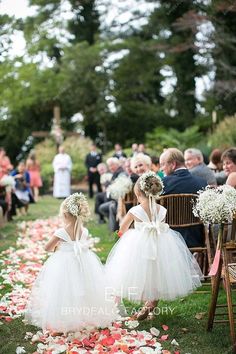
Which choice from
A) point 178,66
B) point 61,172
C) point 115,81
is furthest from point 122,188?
point 115,81

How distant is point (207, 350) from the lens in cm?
397

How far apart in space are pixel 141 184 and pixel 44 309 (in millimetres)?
1363

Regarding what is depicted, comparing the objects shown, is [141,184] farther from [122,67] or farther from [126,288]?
[122,67]

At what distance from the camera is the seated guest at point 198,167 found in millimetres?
7004

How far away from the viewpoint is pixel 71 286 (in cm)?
422

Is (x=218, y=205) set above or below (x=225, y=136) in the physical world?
below

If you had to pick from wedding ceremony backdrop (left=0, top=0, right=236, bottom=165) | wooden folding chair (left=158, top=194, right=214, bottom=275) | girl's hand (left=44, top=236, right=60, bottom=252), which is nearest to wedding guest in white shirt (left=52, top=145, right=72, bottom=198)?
wedding ceremony backdrop (left=0, top=0, right=236, bottom=165)

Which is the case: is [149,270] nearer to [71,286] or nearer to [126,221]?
[126,221]

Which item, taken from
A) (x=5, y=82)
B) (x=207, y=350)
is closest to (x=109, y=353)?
(x=207, y=350)

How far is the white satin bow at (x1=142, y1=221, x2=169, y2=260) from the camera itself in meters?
4.44

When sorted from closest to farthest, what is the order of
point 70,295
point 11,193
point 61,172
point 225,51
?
point 70,295 → point 11,193 → point 61,172 → point 225,51

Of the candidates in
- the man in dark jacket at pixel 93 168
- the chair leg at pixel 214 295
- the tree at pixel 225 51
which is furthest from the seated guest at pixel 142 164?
the man in dark jacket at pixel 93 168

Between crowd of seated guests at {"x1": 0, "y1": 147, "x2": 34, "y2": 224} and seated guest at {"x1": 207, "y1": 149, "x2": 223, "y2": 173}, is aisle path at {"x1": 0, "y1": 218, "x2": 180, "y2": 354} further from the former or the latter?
crowd of seated guests at {"x1": 0, "y1": 147, "x2": 34, "y2": 224}

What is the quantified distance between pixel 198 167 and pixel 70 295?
11.2 feet
